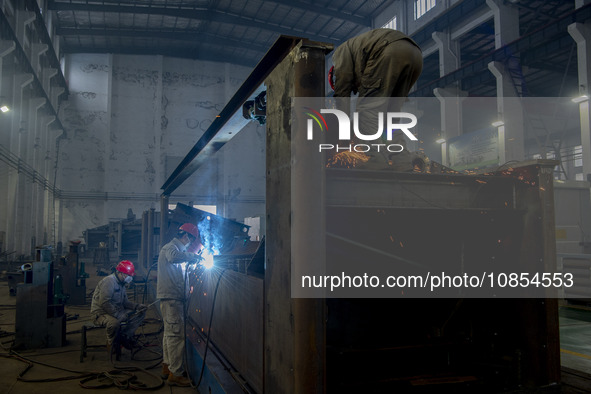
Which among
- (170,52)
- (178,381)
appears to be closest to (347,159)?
(178,381)

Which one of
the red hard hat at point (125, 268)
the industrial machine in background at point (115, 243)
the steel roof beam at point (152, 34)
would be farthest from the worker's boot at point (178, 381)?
the steel roof beam at point (152, 34)

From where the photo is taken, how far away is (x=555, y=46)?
1216 cm

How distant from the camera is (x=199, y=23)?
20859 millimetres

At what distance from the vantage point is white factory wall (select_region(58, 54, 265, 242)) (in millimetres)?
22234

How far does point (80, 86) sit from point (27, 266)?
19.5m

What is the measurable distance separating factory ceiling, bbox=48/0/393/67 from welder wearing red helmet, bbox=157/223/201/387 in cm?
1645

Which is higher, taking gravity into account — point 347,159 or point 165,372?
point 347,159

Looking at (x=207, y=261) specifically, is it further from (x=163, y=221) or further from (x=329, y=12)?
(x=329, y=12)

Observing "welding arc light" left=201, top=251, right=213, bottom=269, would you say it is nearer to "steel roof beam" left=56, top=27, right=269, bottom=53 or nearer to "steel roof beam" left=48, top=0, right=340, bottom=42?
"steel roof beam" left=48, top=0, right=340, bottom=42

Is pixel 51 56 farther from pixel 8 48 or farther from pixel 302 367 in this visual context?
pixel 302 367

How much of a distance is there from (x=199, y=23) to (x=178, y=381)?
65.0 feet

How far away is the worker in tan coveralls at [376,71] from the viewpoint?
3182 millimetres

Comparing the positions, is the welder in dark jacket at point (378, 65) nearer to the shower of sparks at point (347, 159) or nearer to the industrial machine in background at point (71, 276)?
the shower of sparks at point (347, 159)

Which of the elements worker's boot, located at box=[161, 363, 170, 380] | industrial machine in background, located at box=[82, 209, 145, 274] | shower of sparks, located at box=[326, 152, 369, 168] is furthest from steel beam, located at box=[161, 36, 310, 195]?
industrial machine in background, located at box=[82, 209, 145, 274]
